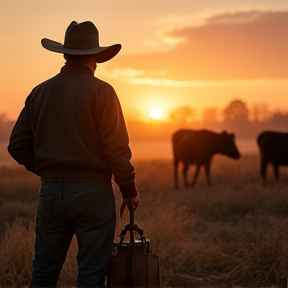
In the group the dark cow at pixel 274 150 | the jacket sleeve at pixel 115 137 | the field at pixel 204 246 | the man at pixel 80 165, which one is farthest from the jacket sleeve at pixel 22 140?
the dark cow at pixel 274 150

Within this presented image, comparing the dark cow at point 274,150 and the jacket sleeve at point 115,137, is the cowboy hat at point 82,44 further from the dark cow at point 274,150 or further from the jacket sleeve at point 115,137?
the dark cow at point 274,150

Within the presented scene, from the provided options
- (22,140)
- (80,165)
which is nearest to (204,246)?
(22,140)

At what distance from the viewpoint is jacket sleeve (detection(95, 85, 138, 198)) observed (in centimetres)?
412

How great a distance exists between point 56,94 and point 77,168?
0.49m

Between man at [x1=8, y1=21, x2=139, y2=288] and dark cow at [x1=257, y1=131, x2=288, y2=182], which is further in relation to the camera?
dark cow at [x1=257, y1=131, x2=288, y2=182]

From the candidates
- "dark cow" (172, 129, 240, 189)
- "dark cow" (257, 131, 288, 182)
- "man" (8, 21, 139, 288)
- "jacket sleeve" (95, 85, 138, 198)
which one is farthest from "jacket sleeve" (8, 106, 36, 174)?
"dark cow" (257, 131, 288, 182)

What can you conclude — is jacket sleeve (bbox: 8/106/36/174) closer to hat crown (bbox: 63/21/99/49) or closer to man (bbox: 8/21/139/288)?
man (bbox: 8/21/139/288)

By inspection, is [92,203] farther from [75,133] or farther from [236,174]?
[236,174]

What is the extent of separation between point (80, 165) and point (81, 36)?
0.88m

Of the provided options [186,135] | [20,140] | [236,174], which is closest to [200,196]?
[236,174]

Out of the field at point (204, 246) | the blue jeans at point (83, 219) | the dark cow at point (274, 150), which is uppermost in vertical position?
the dark cow at point (274, 150)

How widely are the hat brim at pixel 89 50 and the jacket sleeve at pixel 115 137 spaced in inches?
12.0

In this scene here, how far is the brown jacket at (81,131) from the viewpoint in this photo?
13.6 feet

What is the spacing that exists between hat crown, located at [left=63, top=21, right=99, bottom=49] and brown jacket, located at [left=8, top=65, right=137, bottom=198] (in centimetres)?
17
